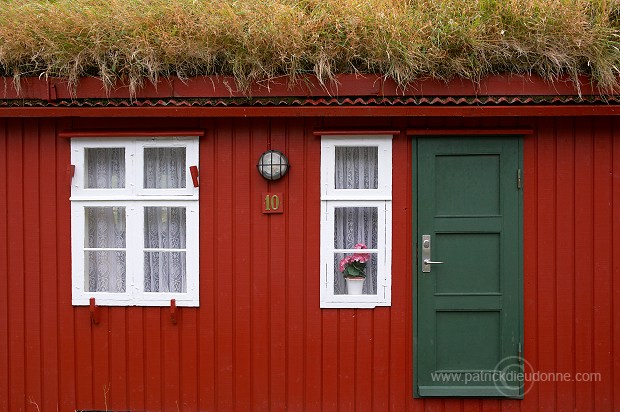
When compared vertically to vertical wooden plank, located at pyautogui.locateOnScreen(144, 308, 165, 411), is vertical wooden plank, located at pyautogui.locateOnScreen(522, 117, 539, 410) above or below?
above

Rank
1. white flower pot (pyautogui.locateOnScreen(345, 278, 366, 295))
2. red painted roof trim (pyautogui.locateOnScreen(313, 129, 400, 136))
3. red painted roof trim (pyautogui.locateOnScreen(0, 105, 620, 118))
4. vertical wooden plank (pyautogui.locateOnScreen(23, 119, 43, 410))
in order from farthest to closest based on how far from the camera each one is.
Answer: vertical wooden plank (pyautogui.locateOnScreen(23, 119, 43, 410)), white flower pot (pyautogui.locateOnScreen(345, 278, 366, 295)), red painted roof trim (pyautogui.locateOnScreen(313, 129, 400, 136)), red painted roof trim (pyautogui.locateOnScreen(0, 105, 620, 118))

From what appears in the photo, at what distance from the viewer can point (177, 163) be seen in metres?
5.16

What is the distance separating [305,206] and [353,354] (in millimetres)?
1309

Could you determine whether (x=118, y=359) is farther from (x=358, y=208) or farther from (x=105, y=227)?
(x=358, y=208)

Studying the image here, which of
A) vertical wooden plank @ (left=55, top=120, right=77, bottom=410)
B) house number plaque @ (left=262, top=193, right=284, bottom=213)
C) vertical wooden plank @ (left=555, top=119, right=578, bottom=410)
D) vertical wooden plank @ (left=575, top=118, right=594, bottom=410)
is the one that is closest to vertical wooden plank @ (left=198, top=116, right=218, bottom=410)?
house number plaque @ (left=262, top=193, right=284, bottom=213)

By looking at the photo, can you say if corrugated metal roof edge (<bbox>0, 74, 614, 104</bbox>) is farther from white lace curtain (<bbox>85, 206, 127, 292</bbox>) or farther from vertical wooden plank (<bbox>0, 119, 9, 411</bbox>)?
white lace curtain (<bbox>85, 206, 127, 292</bbox>)

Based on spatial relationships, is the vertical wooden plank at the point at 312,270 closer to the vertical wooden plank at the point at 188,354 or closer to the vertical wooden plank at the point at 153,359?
the vertical wooden plank at the point at 188,354

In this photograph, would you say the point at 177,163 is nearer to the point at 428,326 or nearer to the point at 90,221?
the point at 90,221

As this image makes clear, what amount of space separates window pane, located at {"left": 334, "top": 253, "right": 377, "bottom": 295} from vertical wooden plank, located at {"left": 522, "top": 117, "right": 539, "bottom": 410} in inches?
49.3

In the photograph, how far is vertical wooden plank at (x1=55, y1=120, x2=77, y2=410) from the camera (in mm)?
5156

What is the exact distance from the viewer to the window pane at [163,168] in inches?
203

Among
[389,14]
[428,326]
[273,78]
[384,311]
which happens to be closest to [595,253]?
[428,326]

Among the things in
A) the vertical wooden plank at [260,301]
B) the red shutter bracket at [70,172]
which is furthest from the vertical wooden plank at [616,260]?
the red shutter bracket at [70,172]

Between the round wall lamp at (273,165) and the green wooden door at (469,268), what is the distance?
1125 mm
